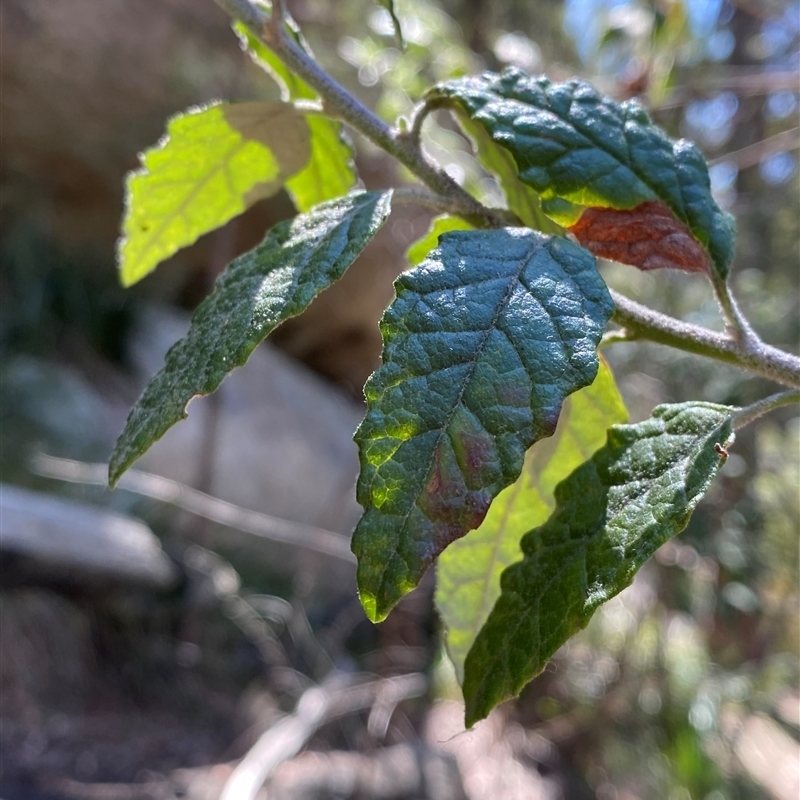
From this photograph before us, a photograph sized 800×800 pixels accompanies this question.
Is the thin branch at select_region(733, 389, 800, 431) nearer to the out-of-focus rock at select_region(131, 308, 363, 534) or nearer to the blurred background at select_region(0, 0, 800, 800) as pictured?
the blurred background at select_region(0, 0, 800, 800)

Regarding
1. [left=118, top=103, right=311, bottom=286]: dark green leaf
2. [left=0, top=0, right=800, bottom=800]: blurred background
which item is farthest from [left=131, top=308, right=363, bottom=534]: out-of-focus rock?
[left=118, top=103, right=311, bottom=286]: dark green leaf

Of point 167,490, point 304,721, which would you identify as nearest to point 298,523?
point 167,490

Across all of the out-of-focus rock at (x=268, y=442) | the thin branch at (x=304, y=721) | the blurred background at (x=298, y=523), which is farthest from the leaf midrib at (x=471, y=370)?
the out-of-focus rock at (x=268, y=442)

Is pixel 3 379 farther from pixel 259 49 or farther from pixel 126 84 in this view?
pixel 259 49

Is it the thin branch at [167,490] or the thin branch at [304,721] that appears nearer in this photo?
the thin branch at [304,721]

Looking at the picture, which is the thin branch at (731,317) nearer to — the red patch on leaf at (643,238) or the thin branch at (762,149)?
the red patch on leaf at (643,238)

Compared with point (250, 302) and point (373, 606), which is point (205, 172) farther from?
point (373, 606)
